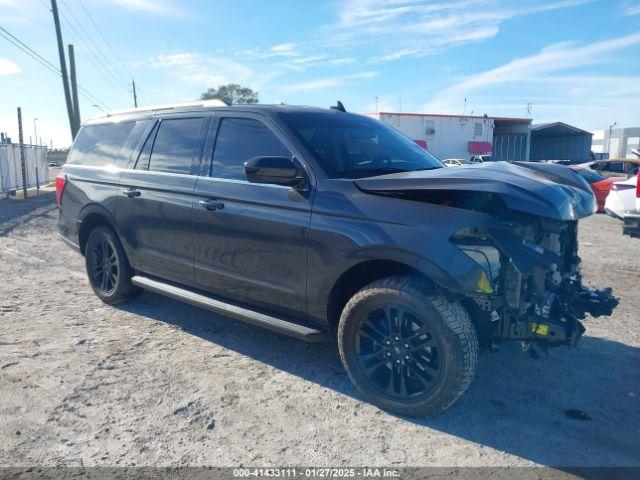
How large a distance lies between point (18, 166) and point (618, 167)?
67.6ft

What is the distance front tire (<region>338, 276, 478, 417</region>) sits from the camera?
9.80 feet

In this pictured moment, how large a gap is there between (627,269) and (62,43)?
26.9m

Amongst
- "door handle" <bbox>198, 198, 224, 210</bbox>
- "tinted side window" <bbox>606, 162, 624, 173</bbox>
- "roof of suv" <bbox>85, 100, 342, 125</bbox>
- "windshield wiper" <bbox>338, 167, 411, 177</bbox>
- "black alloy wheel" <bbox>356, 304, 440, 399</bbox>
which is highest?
"roof of suv" <bbox>85, 100, 342, 125</bbox>

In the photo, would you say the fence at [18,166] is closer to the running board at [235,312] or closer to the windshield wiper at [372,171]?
the running board at [235,312]

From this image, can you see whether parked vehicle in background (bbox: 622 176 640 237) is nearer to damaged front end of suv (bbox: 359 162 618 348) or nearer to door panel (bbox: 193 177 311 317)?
damaged front end of suv (bbox: 359 162 618 348)

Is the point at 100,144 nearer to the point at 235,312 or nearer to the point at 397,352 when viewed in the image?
the point at 235,312

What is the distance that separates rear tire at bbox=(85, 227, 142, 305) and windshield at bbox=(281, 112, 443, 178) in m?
2.39

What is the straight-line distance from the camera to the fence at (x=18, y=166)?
16.6 metres

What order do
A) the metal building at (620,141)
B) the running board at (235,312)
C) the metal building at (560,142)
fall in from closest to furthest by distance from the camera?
the running board at (235,312) → the metal building at (560,142) → the metal building at (620,141)

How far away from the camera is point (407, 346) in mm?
3174

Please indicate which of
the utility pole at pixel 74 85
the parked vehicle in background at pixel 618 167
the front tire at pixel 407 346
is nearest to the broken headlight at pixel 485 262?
the front tire at pixel 407 346

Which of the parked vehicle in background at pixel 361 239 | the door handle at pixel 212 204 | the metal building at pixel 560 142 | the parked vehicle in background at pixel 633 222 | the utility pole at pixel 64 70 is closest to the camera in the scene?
the parked vehicle in background at pixel 361 239

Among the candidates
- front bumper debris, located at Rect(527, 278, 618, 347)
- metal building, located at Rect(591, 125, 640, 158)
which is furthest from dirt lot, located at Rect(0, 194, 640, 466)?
metal building, located at Rect(591, 125, 640, 158)

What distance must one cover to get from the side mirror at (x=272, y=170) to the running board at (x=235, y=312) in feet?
3.29
